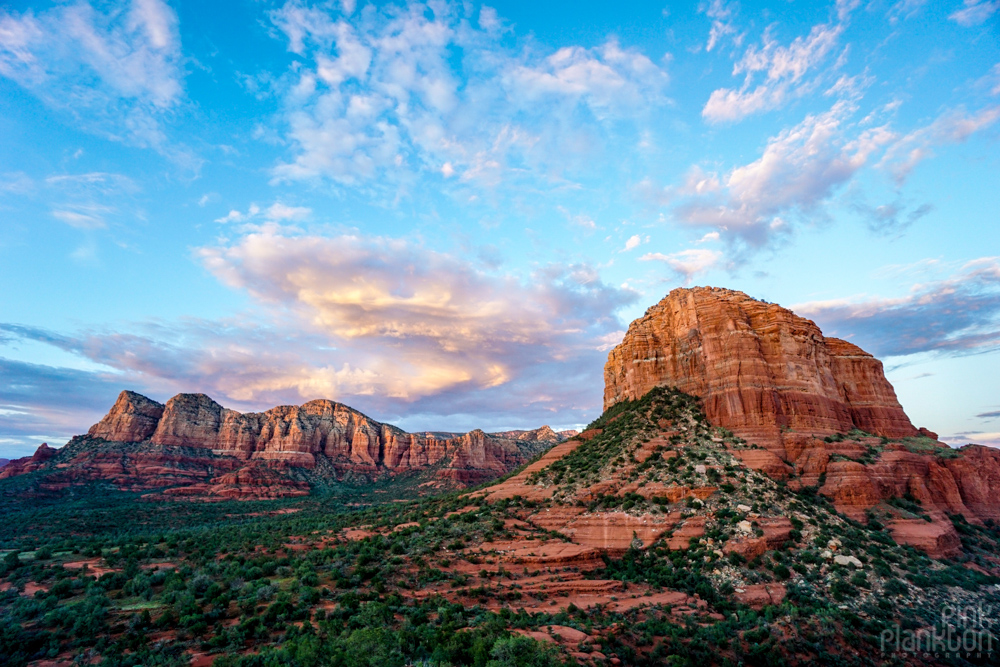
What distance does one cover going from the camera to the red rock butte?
39094mm

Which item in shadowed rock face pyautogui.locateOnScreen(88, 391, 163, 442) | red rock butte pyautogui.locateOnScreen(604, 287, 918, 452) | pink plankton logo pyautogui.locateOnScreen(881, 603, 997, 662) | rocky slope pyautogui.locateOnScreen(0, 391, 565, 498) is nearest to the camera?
pink plankton logo pyautogui.locateOnScreen(881, 603, 997, 662)

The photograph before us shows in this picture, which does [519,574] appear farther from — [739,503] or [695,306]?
[695,306]

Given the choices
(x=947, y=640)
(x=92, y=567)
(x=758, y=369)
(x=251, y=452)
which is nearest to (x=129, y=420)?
(x=251, y=452)

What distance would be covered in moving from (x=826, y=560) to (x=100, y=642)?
3958 cm

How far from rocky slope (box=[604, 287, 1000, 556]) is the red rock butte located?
0.11 m

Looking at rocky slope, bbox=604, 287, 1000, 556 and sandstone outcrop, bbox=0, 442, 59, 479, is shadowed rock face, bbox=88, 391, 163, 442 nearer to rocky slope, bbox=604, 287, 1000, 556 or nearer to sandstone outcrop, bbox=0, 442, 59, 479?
sandstone outcrop, bbox=0, 442, 59, 479

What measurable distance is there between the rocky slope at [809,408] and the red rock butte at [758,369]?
112mm

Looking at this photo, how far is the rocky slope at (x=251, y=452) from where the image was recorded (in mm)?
98125

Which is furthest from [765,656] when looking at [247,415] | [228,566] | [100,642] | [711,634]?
[247,415]

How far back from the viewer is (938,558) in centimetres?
2883

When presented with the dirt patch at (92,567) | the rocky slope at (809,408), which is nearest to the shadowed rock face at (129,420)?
the dirt patch at (92,567)

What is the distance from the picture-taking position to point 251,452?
130m

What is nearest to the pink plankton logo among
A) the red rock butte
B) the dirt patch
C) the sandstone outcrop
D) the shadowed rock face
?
the red rock butte

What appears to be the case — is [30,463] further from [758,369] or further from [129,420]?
[758,369]
